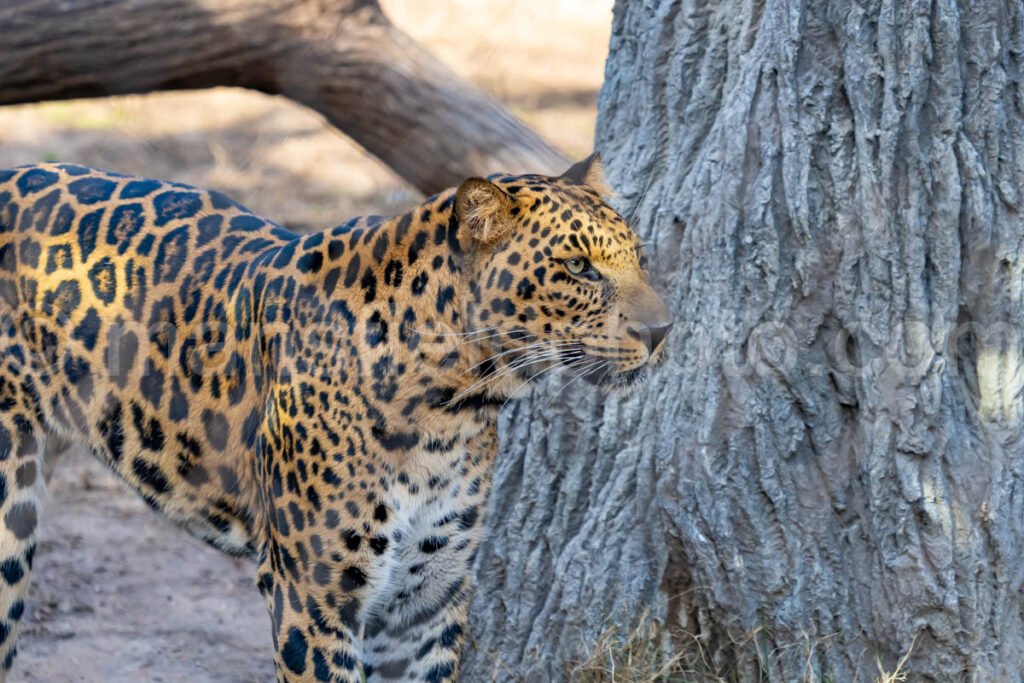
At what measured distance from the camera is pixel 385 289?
13.3ft

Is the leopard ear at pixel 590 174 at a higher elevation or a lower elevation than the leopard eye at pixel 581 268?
higher

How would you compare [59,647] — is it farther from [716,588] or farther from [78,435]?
[716,588]

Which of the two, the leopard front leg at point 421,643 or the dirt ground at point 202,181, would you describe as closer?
the leopard front leg at point 421,643

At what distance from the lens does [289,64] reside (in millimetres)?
7309

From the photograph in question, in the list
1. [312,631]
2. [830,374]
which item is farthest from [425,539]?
[830,374]

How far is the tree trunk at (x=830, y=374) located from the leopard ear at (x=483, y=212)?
1128 mm

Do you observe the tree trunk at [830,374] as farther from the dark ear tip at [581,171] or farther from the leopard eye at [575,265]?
the leopard eye at [575,265]

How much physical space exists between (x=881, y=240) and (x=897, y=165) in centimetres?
26

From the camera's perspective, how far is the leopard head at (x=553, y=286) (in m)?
3.84

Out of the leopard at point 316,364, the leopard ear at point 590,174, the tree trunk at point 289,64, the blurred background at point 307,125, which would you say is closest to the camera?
the leopard at point 316,364

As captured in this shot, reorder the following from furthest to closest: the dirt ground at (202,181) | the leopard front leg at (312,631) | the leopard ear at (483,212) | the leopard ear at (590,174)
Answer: the dirt ground at (202,181) → the leopard ear at (590,174) → the leopard front leg at (312,631) → the leopard ear at (483,212)

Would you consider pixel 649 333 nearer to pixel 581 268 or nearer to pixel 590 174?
pixel 581 268

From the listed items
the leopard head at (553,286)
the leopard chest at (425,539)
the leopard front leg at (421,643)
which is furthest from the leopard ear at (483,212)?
the leopard front leg at (421,643)

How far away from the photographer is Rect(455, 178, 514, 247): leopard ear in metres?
3.77
